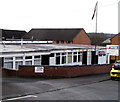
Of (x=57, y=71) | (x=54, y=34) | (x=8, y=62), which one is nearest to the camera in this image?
(x=57, y=71)

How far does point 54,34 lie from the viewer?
65000mm

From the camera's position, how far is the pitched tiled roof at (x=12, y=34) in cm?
6384

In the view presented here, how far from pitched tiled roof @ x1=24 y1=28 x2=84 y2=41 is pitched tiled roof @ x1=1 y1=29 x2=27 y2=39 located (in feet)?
7.78

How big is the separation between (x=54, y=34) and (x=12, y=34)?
12.0 m

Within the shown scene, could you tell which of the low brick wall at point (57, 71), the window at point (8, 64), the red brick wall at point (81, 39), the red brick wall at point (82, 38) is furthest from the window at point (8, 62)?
the red brick wall at point (82, 38)

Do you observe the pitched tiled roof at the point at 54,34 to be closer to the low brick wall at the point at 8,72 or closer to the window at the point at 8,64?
the window at the point at 8,64

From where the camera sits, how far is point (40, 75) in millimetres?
19078

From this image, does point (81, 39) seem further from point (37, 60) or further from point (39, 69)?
point (39, 69)

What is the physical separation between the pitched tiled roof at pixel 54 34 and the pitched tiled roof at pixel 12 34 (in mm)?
2371

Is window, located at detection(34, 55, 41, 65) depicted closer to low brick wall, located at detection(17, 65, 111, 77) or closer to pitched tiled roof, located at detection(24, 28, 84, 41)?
low brick wall, located at detection(17, 65, 111, 77)

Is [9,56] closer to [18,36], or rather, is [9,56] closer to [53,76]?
[53,76]

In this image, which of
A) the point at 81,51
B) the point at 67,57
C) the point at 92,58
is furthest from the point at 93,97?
the point at 92,58

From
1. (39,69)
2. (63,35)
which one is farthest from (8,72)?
(63,35)

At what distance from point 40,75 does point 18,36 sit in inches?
2023
